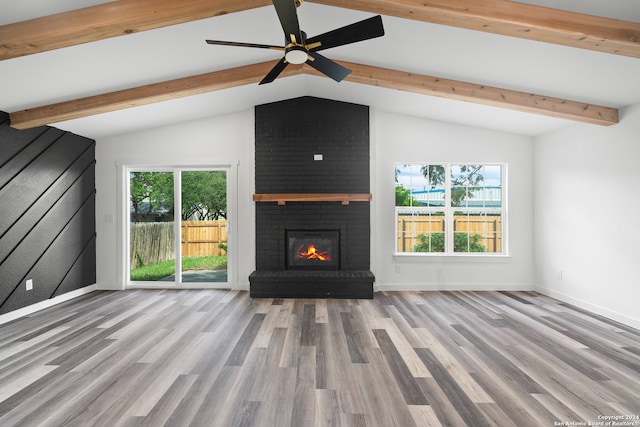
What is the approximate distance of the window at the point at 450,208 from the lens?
5402 mm

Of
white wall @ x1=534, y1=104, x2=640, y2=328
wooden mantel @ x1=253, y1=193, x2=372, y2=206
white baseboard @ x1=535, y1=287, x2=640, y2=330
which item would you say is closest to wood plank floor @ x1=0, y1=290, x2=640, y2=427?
white baseboard @ x1=535, y1=287, x2=640, y2=330

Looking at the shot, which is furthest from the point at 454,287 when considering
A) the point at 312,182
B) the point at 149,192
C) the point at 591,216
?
the point at 149,192

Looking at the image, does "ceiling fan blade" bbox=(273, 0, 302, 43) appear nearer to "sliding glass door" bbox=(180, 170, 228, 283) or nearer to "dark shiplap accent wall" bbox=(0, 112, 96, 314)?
"sliding glass door" bbox=(180, 170, 228, 283)

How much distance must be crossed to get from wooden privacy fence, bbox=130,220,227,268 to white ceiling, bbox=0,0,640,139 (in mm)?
1945

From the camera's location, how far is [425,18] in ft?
8.20

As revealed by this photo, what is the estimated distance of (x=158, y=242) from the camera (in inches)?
218

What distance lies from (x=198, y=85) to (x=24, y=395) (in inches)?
130

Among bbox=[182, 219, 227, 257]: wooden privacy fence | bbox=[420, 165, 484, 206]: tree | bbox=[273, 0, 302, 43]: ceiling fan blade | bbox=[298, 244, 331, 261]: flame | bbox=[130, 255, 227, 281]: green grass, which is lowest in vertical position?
bbox=[130, 255, 227, 281]: green grass

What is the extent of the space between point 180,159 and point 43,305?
8.99 ft

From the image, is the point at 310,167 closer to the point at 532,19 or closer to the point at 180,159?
the point at 180,159

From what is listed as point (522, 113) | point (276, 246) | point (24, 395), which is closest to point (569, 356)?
point (522, 113)

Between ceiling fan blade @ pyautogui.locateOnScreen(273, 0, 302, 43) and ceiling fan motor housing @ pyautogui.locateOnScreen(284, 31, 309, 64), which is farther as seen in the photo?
ceiling fan motor housing @ pyautogui.locateOnScreen(284, 31, 309, 64)

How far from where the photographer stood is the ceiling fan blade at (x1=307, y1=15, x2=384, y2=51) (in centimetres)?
221

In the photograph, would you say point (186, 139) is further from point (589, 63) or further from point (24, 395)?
point (589, 63)
